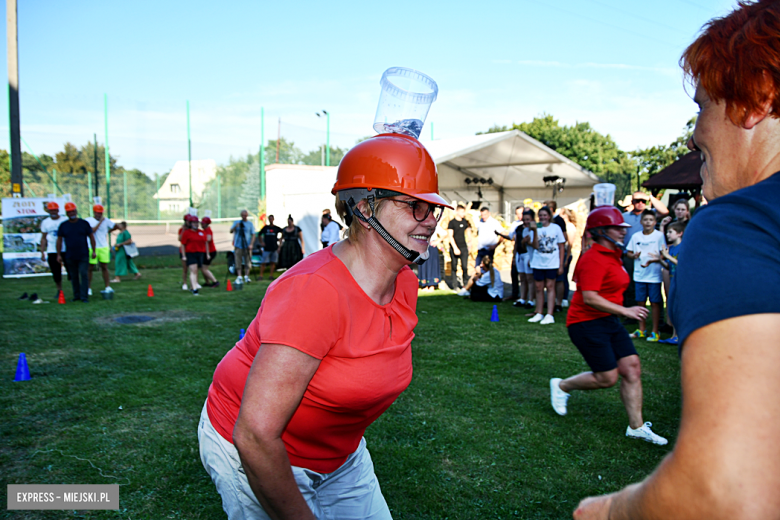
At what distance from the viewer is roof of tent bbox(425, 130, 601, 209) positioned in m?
21.9

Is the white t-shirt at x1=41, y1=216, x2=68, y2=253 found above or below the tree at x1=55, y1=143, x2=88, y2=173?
below

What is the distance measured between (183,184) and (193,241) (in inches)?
695

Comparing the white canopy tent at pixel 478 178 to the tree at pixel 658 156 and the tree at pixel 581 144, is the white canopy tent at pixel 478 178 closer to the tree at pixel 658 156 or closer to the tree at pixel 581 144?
the tree at pixel 658 156

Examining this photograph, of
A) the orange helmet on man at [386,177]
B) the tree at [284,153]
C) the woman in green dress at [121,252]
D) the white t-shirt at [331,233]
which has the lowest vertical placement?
the woman in green dress at [121,252]

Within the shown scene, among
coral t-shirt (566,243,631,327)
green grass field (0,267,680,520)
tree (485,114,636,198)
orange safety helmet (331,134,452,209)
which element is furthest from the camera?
tree (485,114,636,198)

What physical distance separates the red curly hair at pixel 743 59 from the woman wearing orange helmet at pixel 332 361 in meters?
1.09

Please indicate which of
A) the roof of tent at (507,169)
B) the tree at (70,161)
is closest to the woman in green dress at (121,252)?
the roof of tent at (507,169)

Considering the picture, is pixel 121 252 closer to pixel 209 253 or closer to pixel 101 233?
pixel 101 233

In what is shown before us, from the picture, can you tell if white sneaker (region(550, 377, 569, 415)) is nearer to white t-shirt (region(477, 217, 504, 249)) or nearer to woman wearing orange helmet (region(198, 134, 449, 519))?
woman wearing orange helmet (region(198, 134, 449, 519))

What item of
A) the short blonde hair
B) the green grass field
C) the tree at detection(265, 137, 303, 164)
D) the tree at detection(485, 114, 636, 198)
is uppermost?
the tree at detection(485, 114, 636, 198)

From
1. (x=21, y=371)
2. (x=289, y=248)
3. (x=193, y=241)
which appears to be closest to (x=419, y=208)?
(x=21, y=371)

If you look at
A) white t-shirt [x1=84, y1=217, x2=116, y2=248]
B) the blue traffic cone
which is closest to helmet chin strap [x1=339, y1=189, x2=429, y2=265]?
the blue traffic cone

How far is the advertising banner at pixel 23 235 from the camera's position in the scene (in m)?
16.0

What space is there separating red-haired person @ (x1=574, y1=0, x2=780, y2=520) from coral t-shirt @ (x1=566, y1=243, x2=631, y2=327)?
4191mm
